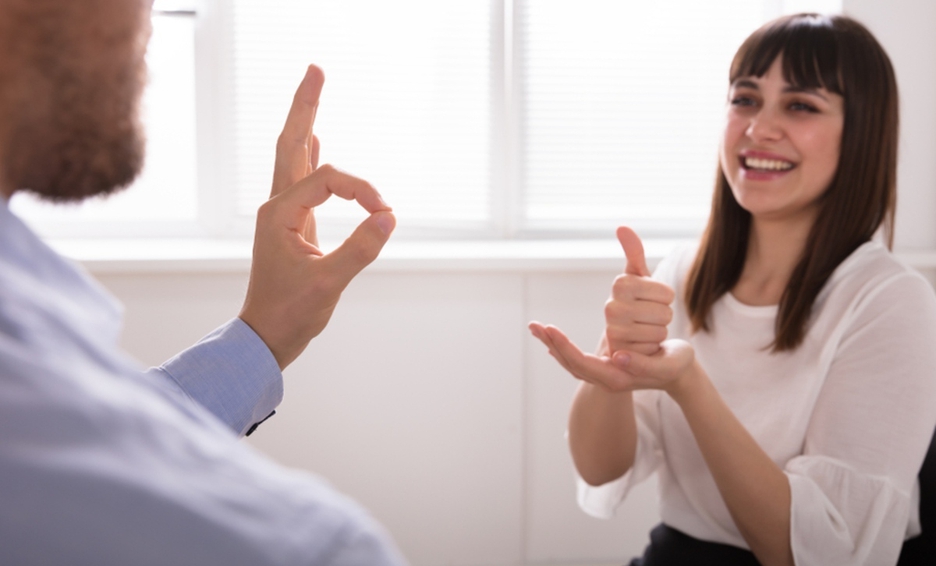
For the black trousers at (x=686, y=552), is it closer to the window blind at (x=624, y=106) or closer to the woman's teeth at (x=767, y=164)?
the woman's teeth at (x=767, y=164)

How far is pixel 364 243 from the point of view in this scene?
90 cm

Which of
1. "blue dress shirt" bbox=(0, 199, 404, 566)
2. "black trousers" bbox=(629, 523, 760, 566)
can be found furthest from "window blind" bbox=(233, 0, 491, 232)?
"blue dress shirt" bbox=(0, 199, 404, 566)

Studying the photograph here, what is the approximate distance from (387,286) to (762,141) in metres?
1.08

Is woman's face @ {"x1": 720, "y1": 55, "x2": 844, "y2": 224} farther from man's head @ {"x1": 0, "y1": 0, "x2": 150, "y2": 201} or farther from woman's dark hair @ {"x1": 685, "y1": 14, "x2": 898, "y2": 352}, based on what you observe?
man's head @ {"x1": 0, "y1": 0, "x2": 150, "y2": 201}

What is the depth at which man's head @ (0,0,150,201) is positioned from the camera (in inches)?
16.7

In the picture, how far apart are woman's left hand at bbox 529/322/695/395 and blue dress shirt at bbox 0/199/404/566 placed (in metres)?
0.85

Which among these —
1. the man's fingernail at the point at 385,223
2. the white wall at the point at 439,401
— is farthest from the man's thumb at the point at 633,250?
the white wall at the point at 439,401

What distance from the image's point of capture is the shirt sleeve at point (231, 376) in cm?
89

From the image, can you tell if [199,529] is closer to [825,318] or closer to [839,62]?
[825,318]

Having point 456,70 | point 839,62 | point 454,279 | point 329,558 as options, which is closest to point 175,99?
point 456,70

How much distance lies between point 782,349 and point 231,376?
0.90 meters

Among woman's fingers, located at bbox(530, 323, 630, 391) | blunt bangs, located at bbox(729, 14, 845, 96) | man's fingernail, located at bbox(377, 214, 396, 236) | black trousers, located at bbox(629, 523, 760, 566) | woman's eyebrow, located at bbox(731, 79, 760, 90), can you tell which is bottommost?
black trousers, located at bbox(629, 523, 760, 566)

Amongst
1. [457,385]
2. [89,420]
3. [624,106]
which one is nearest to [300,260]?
[89,420]

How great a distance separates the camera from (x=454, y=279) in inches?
87.6
